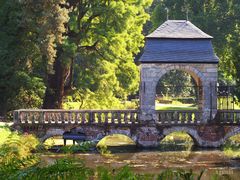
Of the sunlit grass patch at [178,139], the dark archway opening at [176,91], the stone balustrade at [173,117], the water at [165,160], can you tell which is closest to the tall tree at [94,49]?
the sunlit grass patch at [178,139]

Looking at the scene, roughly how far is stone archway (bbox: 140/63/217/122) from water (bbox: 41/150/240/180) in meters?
2.02

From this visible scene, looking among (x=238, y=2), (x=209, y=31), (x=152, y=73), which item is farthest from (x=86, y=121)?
(x=238, y=2)

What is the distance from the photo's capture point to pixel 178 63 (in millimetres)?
21859

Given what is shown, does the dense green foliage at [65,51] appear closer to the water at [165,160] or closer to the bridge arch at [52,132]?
the bridge arch at [52,132]

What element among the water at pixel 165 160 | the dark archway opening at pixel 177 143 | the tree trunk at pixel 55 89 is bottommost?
the water at pixel 165 160

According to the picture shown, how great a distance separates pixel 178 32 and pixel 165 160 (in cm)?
679

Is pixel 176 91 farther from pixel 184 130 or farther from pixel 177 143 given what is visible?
pixel 184 130

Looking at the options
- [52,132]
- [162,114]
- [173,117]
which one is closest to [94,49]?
[162,114]

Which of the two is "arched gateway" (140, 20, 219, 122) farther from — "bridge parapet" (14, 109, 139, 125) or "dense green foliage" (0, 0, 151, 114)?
"dense green foliage" (0, 0, 151, 114)

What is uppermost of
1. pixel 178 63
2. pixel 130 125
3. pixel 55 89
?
pixel 178 63

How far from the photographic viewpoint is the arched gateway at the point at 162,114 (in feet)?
70.7

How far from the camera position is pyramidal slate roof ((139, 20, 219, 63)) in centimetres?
2175

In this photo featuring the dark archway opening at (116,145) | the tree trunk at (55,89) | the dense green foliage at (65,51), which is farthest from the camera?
the tree trunk at (55,89)

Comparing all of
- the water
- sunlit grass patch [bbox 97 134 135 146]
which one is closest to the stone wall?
the water
